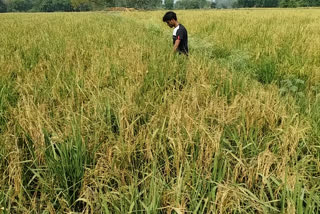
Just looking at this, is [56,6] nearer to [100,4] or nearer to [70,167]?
[100,4]

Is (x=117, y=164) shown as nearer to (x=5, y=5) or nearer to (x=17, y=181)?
(x=17, y=181)

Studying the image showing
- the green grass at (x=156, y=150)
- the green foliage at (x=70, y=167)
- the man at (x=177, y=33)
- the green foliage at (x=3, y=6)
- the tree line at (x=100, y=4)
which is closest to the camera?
the green grass at (x=156, y=150)

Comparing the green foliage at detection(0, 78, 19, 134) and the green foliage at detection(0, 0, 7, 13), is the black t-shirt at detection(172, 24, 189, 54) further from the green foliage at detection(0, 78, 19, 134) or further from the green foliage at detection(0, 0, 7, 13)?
the green foliage at detection(0, 0, 7, 13)

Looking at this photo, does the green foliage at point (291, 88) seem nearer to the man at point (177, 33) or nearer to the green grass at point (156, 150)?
the green grass at point (156, 150)

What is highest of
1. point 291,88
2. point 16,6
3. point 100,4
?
point 16,6

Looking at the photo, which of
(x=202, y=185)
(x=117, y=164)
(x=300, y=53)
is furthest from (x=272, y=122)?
(x=300, y=53)

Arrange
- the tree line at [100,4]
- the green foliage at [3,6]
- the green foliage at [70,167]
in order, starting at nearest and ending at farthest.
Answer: the green foliage at [70,167], the tree line at [100,4], the green foliage at [3,6]

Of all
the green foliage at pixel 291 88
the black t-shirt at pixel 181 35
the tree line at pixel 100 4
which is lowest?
the green foliage at pixel 291 88

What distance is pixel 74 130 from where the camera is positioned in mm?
1540

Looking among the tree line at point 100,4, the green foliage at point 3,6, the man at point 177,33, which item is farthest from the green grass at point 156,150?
the green foliage at point 3,6

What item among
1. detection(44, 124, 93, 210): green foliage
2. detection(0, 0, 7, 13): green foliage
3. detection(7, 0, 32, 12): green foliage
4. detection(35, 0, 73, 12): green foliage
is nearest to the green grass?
detection(44, 124, 93, 210): green foliage

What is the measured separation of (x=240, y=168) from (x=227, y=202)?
11.8 inches

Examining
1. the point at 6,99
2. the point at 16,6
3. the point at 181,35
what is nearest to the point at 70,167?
the point at 6,99

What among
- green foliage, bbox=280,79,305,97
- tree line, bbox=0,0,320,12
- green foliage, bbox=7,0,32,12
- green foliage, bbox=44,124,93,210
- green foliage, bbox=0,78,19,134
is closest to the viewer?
green foliage, bbox=44,124,93,210
